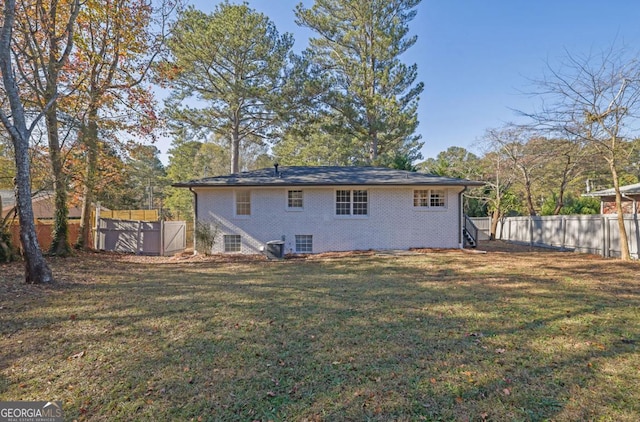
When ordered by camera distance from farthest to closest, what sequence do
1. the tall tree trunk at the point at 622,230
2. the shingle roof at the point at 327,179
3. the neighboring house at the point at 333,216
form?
the neighboring house at the point at 333,216, the shingle roof at the point at 327,179, the tall tree trunk at the point at 622,230

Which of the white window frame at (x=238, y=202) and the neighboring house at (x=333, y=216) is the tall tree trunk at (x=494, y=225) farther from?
the white window frame at (x=238, y=202)

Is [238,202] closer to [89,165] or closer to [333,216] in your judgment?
[333,216]

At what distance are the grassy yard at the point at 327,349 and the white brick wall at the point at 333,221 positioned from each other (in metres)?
5.74

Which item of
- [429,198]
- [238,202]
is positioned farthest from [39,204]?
[429,198]

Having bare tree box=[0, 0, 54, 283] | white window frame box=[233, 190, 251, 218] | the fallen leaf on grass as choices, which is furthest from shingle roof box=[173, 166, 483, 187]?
the fallen leaf on grass

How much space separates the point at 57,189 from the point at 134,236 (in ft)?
12.8

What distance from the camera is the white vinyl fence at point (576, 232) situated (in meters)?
10.9

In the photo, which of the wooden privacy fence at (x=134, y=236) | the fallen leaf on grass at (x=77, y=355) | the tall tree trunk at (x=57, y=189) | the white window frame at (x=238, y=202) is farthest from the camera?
the wooden privacy fence at (x=134, y=236)

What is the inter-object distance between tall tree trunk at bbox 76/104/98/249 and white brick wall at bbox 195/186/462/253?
13.4 ft

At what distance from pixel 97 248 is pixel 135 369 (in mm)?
14317

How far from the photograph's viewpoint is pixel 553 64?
1022 cm

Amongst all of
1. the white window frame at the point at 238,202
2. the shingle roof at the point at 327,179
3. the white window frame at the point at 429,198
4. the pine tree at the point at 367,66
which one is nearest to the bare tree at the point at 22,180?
the shingle roof at the point at 327,179

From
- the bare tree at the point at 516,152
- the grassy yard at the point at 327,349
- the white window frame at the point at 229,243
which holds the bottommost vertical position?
the grassy yard at the point at 327,349

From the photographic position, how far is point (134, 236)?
581 inches
